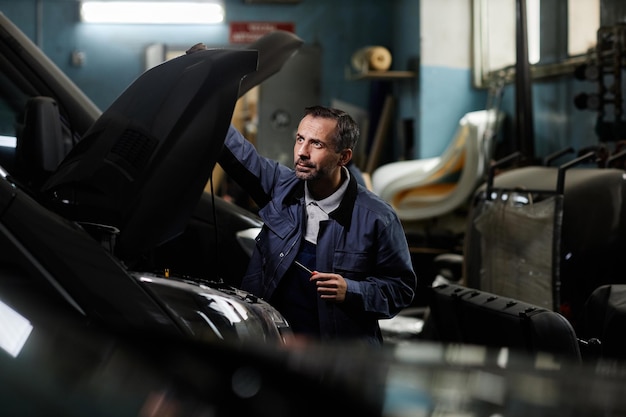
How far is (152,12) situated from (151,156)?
9.33 meters

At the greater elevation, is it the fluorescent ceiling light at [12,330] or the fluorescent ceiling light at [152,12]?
the fluorescent ceiling light at [152,12]

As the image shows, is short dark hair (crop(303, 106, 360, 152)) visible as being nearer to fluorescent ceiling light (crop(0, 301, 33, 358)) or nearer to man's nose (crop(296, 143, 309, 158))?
man's nose (crop(296, 143, 309, 158))

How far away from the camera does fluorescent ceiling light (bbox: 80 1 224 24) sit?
10961mm

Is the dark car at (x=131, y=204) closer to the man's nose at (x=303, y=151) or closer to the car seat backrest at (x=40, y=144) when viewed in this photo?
the car seat backrest at (x=40, y=144)

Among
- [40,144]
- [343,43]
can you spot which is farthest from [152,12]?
[40,144]

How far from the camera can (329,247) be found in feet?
9.80

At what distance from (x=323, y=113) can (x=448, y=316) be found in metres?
1.24

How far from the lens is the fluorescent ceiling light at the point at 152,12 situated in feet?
36.0

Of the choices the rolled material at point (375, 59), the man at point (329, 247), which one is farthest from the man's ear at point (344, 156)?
the rolled material at point (375, 59)

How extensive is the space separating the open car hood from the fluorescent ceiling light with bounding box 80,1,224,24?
354 inches

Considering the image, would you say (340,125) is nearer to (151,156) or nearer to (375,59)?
(151,156)

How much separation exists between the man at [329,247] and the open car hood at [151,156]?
0.77 m

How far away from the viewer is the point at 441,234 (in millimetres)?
8797

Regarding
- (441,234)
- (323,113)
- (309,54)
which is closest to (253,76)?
(323,113)
